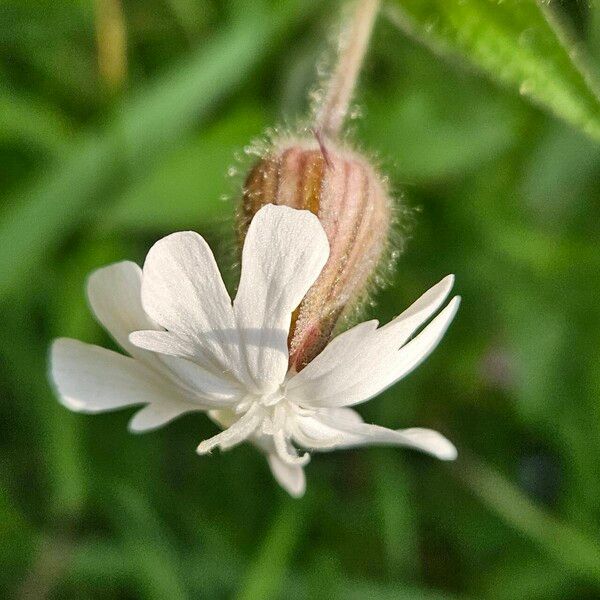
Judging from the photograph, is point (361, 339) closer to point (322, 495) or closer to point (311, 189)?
point (311, 189)

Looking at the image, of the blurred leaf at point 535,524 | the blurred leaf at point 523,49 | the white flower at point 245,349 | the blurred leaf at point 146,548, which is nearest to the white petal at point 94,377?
the white flower at point 245,349

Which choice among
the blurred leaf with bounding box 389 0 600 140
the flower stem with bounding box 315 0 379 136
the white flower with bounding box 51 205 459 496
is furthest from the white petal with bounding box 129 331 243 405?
the blurred leaf with bounding box 389 0 600 140

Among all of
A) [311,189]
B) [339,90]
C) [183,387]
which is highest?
[339,90]

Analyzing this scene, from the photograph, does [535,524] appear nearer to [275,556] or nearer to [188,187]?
[275,556]

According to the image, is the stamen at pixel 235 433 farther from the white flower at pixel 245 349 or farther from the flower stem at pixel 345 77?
the flower stem at pixel 345 77

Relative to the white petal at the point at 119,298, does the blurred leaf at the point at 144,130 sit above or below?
above

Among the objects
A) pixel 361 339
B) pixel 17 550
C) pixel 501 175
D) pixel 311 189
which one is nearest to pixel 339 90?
pixel 311 189

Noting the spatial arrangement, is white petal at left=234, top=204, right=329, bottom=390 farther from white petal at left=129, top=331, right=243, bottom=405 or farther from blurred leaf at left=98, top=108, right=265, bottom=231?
blurred leaf at left=98, top=108, right=265, bottom=231
